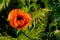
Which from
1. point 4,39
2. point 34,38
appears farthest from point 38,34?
point 4,39

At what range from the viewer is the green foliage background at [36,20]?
3199 mm

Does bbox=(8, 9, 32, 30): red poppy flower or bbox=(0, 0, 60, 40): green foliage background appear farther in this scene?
bbox=(0, 0, 60, 40): green foliage background

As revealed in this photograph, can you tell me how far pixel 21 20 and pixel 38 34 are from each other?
335 millimetres

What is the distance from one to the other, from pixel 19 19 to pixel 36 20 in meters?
0.25

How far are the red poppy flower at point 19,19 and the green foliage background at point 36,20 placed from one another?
94 millimetres

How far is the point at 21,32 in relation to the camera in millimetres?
3238

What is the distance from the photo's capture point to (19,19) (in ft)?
10.6

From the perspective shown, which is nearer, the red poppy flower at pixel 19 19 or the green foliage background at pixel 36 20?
the red poppy flower at pixel 19 19

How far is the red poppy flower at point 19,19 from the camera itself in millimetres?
3098

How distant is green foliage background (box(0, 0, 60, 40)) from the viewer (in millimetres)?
3199

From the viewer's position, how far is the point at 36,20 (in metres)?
3.21

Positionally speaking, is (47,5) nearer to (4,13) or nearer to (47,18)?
(47,18)

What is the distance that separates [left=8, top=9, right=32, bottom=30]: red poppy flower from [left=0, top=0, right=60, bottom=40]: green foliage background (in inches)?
3.7

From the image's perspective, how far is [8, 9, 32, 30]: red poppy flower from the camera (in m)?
3.10
